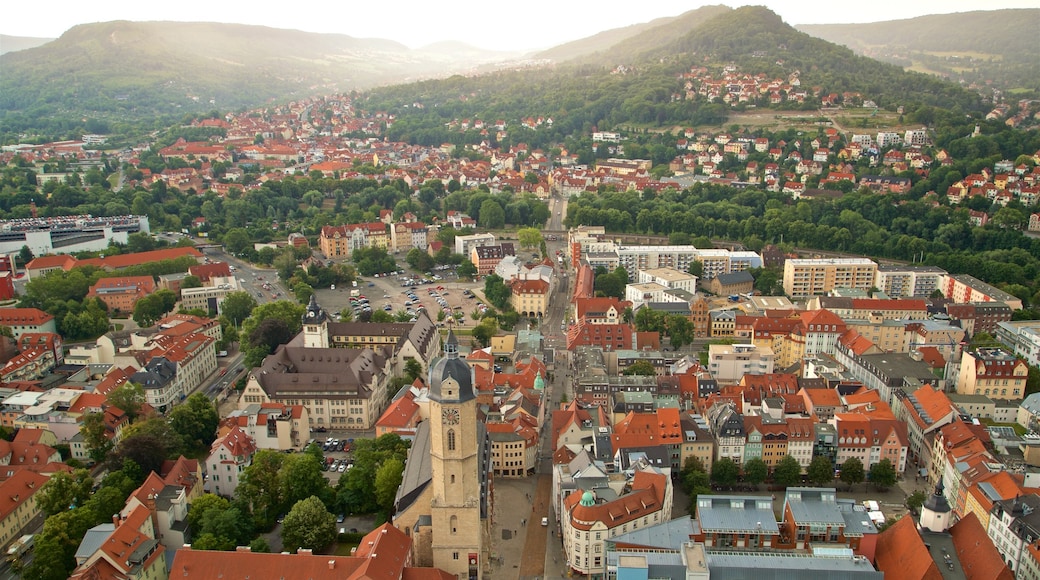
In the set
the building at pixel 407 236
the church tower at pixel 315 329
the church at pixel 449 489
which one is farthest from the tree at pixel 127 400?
the building at pixel 407 236

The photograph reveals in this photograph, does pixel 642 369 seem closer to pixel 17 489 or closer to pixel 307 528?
pixel 307 528

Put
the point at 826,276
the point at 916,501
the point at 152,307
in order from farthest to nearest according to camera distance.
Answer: the point at 826,276
the point at 152,307
the point at 916,501

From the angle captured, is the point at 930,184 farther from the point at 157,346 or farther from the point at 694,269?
the point at 157,346

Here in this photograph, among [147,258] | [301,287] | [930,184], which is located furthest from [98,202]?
[930,184]

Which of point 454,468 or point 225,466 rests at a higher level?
point 454,468

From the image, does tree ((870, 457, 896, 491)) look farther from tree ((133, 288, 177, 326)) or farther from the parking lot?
tree ((133, 288, 177, 326))

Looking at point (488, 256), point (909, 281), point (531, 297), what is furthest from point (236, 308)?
point (909, 281)

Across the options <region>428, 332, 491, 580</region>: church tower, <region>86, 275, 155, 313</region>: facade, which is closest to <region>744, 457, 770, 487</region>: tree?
<region>428, 332, 491, 580</region>: church tower

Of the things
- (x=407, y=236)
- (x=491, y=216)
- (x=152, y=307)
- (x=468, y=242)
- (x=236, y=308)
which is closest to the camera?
(x=152, y=307)
